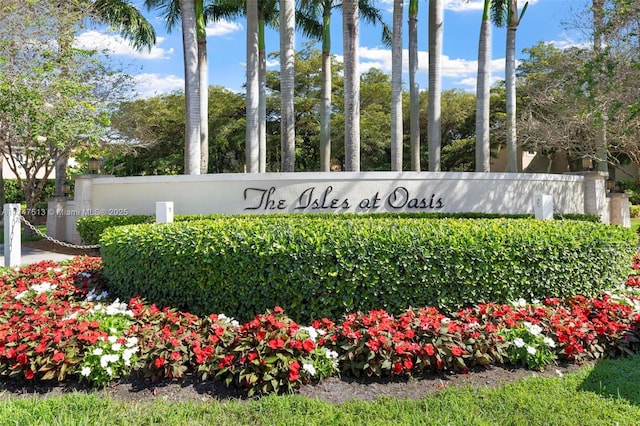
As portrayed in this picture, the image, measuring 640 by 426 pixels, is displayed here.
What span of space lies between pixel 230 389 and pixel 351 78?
12070 millimetres

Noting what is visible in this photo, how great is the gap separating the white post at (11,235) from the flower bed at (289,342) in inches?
184


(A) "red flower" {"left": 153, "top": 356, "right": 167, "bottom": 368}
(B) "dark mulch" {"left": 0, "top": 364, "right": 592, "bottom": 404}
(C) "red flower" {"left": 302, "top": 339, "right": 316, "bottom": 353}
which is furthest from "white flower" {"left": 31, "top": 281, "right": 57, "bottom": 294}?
(C) "red flower" {"left": 302, "top": 339, "right": 316, "bottom": 353}

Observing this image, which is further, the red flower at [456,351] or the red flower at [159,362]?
the red flower at [456,351]

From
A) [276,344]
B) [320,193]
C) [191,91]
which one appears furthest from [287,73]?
[276,344]

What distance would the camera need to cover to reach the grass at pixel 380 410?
10.5 ft

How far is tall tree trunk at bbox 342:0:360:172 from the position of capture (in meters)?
14.4

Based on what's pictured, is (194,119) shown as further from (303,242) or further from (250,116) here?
(303,242)

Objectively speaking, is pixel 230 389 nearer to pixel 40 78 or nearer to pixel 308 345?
pixel 308 345

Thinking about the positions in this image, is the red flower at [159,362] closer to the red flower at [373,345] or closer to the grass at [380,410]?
the grass at [380,410]

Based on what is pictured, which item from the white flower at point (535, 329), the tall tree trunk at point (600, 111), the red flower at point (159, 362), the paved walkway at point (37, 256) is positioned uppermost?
the tall tree trunk at point (600, 111)

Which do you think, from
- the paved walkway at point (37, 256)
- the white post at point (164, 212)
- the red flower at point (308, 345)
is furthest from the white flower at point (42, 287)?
the paved walkway at point (37, 256)

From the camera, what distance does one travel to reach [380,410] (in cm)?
338

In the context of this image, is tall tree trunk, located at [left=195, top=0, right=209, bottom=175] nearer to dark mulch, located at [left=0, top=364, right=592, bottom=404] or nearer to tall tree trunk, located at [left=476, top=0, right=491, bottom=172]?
tall tree trunk, located at [left=476, top=0, right=491, bottom=172]

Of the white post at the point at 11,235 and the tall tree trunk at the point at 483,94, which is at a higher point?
the tall tree trunk at the point at 483,94
